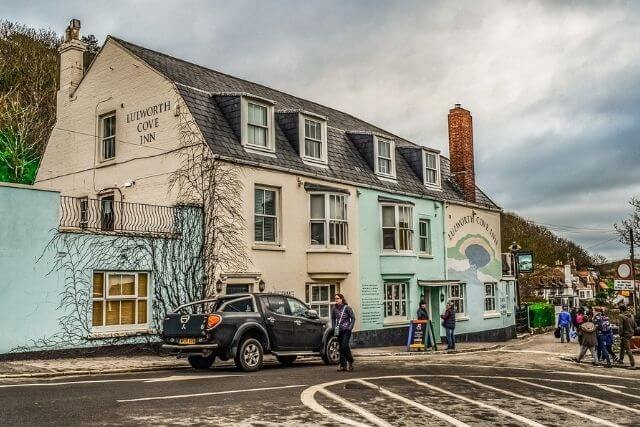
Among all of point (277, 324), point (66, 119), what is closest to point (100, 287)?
point (277, 324)

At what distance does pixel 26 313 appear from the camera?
15.6m

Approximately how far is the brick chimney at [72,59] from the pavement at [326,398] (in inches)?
582

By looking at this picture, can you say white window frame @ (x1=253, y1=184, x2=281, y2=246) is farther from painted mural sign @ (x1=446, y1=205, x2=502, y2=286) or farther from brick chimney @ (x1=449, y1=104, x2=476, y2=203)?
brick chimney @ (x1=449, y1=104, x2=476, y2=203)

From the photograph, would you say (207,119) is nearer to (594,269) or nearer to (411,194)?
(411,194)

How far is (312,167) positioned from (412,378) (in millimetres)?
11516

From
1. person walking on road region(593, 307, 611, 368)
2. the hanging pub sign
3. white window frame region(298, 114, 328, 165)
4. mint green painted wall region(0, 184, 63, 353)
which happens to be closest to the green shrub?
the hanging pub sign

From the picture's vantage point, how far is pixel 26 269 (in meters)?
15.7

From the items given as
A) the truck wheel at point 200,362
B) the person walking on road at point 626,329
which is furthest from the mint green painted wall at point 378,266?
the truck wheel at point 200,362

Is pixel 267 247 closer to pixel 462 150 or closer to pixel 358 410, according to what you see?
pixel 358 410

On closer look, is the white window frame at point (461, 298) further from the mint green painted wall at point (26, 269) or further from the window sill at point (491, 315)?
the mint green painted wall at point (26, 269)

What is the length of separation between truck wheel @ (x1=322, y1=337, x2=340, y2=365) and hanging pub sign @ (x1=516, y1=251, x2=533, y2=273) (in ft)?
75.4

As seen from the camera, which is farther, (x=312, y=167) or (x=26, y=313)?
(x=312, y=167)

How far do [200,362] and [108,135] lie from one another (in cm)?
1146

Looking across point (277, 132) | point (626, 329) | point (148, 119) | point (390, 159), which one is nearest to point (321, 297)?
point (277, 132)
